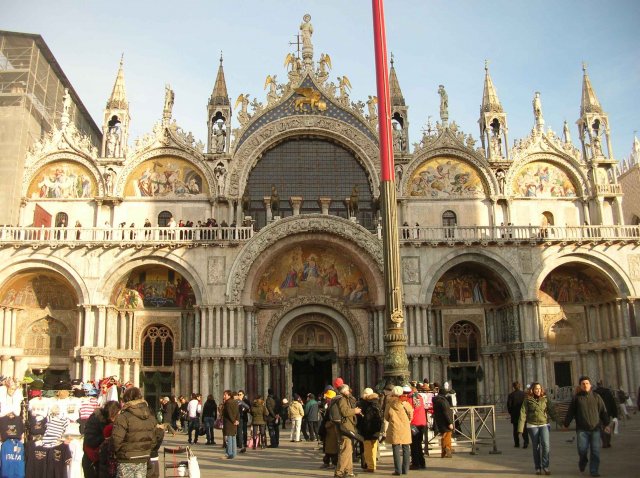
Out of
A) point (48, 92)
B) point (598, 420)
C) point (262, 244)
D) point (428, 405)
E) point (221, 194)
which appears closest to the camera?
point (598, 420)

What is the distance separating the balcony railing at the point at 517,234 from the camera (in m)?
32.3

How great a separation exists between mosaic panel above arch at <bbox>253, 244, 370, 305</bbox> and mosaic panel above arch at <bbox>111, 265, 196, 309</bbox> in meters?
3.85

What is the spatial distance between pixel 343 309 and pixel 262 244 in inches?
203

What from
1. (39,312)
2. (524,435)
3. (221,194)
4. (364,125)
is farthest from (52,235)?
(524,435)

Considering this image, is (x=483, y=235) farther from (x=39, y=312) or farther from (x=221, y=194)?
(x=39, y=312)

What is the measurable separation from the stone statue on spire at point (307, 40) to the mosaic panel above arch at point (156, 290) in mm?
13439

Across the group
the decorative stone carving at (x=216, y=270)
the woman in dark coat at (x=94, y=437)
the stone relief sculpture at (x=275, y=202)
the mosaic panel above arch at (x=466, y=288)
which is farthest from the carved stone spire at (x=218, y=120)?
the woman in dark coat at (x=94, y=437)

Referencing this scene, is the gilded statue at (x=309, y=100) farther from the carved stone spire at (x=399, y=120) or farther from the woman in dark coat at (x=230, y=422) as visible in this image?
the woman in dark coat at (x=230, y=422)

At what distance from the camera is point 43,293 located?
3319cm

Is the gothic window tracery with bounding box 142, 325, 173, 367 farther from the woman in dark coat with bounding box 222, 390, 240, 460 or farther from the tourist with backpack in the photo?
the tourist with backpack

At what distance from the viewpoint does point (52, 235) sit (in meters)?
31.6

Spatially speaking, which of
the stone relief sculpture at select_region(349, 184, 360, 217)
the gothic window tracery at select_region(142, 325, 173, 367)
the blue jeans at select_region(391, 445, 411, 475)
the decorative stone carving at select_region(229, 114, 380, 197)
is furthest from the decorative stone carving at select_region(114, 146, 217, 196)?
the blue jeans at select_region(391, 445, 411, 475)

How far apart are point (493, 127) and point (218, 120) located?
A: 1492 centimetres

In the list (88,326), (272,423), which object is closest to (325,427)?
(272,423)
